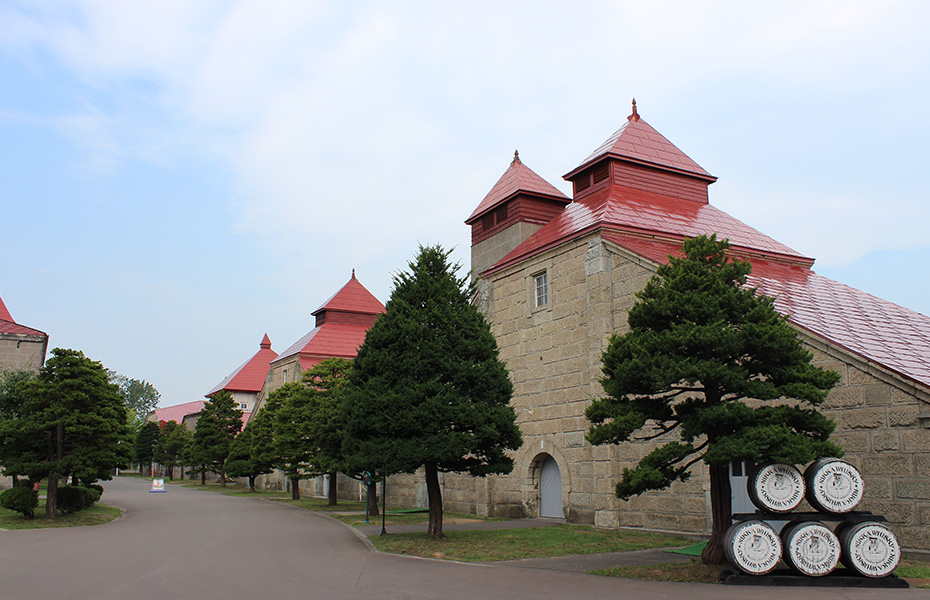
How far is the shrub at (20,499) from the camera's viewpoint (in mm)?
22891

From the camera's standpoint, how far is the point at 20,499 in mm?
23000

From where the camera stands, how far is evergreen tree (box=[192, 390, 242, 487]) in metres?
53.7

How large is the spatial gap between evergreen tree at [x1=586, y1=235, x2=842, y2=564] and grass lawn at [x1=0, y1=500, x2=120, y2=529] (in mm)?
19412

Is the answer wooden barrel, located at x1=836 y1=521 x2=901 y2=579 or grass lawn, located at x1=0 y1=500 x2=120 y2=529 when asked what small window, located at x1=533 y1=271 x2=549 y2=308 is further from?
grass lawn, located at x1=0 y1=500 x2=120 y2=529

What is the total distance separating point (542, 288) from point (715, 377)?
39.7ft

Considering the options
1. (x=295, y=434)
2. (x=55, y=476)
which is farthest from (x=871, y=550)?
(x=295, y=434)

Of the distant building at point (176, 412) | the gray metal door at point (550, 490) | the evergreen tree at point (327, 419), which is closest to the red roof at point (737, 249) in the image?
the gray metal door at point (550, 490)

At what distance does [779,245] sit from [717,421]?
14719 mm

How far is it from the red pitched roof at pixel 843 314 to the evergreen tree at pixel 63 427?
60.0ft

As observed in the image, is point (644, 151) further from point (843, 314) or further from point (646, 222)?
point (843, 314)

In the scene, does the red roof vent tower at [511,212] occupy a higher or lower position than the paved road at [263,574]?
higher

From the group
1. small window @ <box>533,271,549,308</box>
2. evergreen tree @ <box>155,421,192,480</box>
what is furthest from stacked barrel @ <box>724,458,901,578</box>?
evergreen tree @ <box>155,421,192,480</box>

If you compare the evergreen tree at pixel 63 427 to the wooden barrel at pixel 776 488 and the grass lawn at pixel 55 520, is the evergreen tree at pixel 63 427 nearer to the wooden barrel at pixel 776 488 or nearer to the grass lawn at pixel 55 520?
the grass lawn at pixel 55 520

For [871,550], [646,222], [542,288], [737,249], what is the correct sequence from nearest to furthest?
[871,550]
[646,222]
[737,249]
[542,288]
